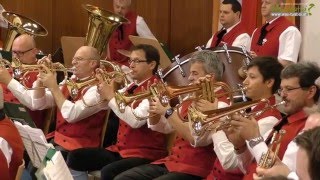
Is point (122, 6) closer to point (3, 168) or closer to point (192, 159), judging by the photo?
point (192, 159)

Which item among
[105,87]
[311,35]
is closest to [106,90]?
[105,87]

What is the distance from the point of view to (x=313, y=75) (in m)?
3.39

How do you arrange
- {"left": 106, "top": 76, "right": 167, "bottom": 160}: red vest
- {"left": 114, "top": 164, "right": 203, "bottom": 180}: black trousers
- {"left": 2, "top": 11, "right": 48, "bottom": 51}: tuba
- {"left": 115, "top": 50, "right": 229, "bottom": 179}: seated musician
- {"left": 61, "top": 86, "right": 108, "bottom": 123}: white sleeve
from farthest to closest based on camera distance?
{"left": 2, "top": 11, "right": 48, "bottom": 51}: tuba
{"left": 61, "top": 86, "right": 108, "bottom": 123}: white sleeve
{"left": 106, "top": 76, "right": 167, "bottom": 160}: red vest
{"left": 114, "top": 164, "right": 203, "bottom": 180}: black trousers
{"left": 115, "top": 50, "right": 229, "bottom": 179}: seated musician

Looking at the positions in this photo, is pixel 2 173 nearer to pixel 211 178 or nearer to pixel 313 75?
pixel 211 178

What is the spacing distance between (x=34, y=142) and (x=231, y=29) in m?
2.68

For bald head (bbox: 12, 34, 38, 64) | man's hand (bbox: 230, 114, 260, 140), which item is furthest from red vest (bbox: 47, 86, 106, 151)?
man's hand (bbox: 230, 114, 260, 140)

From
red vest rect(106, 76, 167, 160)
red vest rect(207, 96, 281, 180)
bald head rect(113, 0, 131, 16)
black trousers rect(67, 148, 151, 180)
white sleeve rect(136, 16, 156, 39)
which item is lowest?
black trousers rect(67, 148, 151, 180)

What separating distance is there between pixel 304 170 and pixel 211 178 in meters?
1.71

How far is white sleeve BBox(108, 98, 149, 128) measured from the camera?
437 centimetres

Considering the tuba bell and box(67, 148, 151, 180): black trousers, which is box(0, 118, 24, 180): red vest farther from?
the tuba bell

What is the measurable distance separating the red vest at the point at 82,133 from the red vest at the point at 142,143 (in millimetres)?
289

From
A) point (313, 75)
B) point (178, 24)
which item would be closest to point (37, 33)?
point (178, 24)

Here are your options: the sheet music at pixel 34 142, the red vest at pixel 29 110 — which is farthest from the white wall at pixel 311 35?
the sheet music at pixel 34 142

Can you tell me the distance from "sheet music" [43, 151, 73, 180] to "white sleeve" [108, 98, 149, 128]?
180 centimetres
